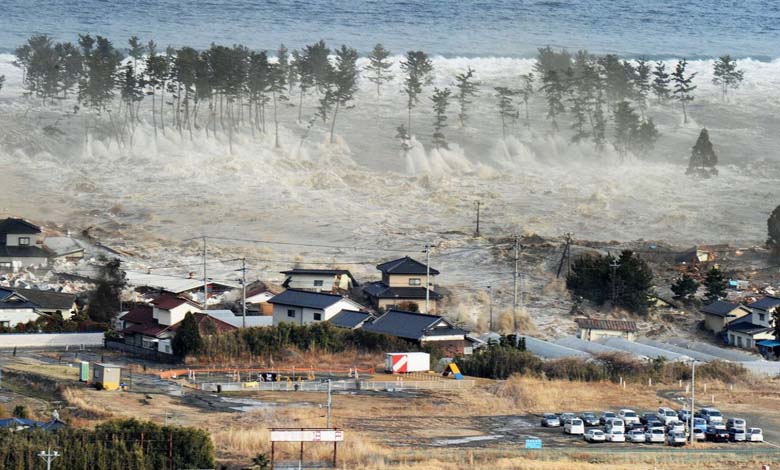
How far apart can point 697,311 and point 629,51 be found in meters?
78.0

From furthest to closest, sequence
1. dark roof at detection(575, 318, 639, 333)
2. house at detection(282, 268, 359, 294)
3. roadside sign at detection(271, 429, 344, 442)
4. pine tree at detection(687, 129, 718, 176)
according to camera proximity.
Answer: pine tree at detection(687, 129, 718, 176) → house at detection(282, 268, 359, 294) → dark roof at detection(575, 318, 639, 333) → roadside sign at detection(271, 429, 344, 442)

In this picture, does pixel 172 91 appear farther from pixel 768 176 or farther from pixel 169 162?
pixel 768 176

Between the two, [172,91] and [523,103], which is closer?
[172,91]

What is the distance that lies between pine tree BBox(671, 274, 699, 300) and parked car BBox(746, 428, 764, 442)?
22110 mm

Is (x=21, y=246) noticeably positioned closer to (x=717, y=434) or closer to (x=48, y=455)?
(x=717, y=434)

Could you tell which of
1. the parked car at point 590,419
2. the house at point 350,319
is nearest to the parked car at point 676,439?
the parked car at point 590,419

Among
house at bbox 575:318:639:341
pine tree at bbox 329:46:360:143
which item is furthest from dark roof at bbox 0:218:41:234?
pine tree at bbox 329:46:360:143

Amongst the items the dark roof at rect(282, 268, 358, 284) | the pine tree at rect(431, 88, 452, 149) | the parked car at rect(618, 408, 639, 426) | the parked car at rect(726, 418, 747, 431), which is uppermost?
the pine tree at rect(431, 88, 452, 149)

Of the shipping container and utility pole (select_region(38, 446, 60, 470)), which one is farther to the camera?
the shipping container

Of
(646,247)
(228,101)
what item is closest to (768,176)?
(646,247)

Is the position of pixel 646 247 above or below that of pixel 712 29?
below

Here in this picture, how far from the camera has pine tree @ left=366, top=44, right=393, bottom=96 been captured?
117 metres

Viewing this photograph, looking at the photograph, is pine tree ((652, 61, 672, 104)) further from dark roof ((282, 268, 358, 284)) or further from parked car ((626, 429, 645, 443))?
parked car ((626, 429, 645, 443))

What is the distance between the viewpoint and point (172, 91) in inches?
3900
